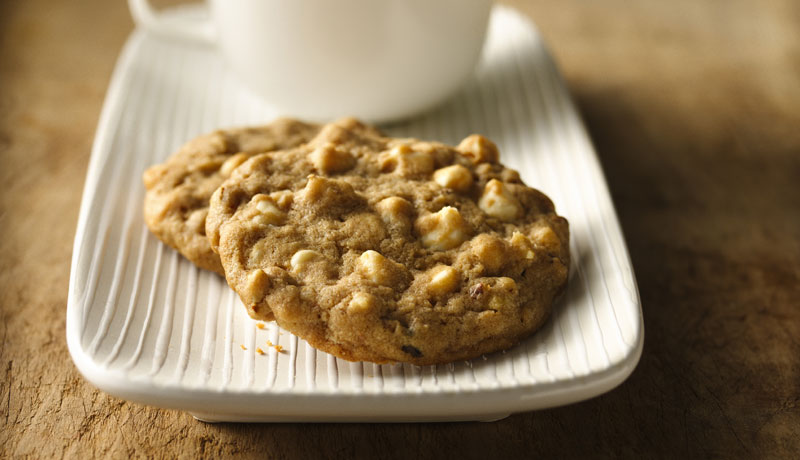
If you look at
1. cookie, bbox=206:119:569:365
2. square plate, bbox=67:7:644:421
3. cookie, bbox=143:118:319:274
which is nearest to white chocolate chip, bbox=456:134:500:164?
cookie, bbox=206:119:569:365

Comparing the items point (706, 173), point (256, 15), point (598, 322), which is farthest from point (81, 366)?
point (706, 173)

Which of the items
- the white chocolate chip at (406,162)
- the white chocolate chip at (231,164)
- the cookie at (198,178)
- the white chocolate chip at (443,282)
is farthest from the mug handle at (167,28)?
the white chocolate chip at (443,282)

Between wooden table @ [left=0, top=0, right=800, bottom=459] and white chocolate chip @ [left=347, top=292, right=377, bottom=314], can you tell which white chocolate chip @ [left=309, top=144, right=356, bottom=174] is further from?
wooden table @ [left=0, top=0, right=800, bottom=459]

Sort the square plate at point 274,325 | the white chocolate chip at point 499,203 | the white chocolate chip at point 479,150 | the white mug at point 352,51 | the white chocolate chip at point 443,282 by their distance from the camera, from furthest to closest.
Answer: the white mug at point 352,51, the white chocolate chip at point 479,150, the white chocolate chip at point 499,203, the white chocolate chip at point 443,282, the square plate at point 274,325

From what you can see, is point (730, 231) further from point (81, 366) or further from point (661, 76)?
point (81, 366)

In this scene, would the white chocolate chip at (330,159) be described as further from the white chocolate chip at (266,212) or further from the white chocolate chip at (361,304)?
the white chocolate chip at (361,304)

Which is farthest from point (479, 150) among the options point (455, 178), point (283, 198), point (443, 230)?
point (283, 198)
